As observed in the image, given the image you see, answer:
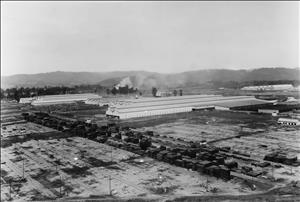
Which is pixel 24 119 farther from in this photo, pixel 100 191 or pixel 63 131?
pixel 100 191

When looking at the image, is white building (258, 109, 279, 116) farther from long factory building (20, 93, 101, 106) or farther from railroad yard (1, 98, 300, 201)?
long factory building (20, 93, 101, 106)

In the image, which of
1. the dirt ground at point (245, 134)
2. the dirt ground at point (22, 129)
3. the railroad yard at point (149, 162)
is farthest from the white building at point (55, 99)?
the dirt ground at point (245, 134)

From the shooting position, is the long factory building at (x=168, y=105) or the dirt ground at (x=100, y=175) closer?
the dirt ground at (x=100, y=175)

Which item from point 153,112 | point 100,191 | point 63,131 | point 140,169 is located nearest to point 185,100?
point 153,112

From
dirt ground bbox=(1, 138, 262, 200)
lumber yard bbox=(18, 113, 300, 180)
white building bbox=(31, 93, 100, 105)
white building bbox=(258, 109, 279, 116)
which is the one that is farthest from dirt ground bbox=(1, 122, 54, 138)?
white building bbox=(31, 93, 100, 105)

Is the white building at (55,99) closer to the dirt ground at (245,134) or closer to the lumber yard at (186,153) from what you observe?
the lumber yard at (186,153)

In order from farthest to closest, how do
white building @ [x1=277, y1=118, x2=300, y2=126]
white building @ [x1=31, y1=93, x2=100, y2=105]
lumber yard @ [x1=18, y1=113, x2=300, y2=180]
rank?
white building @ [x1=31, y1=93, x2=100, y2=105], white building @ [x1=277, y1=118, x2=300, y2=126], lumber yard @ [x1=18, y1=113, x2=300, y2=180]
